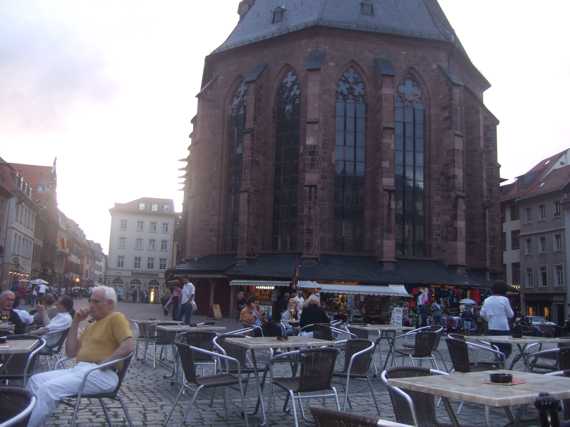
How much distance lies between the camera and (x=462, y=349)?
7.66 metres

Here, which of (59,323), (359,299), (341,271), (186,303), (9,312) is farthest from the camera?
(359,299)

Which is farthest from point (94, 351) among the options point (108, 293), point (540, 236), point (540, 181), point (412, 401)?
point (540, 181)

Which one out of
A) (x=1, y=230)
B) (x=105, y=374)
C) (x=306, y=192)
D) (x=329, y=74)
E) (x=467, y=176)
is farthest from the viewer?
(x=1, y=230)

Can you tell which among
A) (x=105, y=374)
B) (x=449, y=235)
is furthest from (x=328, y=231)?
(x=105, y=374)

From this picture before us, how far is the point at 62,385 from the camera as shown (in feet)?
18.2

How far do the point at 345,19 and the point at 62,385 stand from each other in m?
33.4

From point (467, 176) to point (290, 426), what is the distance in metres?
32.2

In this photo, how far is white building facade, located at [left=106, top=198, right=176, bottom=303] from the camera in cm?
9075

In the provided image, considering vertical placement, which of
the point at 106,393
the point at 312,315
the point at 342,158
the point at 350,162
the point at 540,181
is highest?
the point at 540,181

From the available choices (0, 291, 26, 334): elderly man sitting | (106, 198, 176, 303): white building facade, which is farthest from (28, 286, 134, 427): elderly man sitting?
(106, 198, 176, 303): white building facade

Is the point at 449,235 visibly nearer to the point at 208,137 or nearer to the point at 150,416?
the point at 208,137

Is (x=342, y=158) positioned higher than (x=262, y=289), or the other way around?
(x=342, y=158)

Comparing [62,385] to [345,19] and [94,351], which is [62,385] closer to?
[94,351]

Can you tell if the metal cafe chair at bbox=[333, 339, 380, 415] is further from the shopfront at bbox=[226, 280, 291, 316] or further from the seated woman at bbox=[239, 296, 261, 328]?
the shopfront at bbox=[226, 280, 291, 316]
